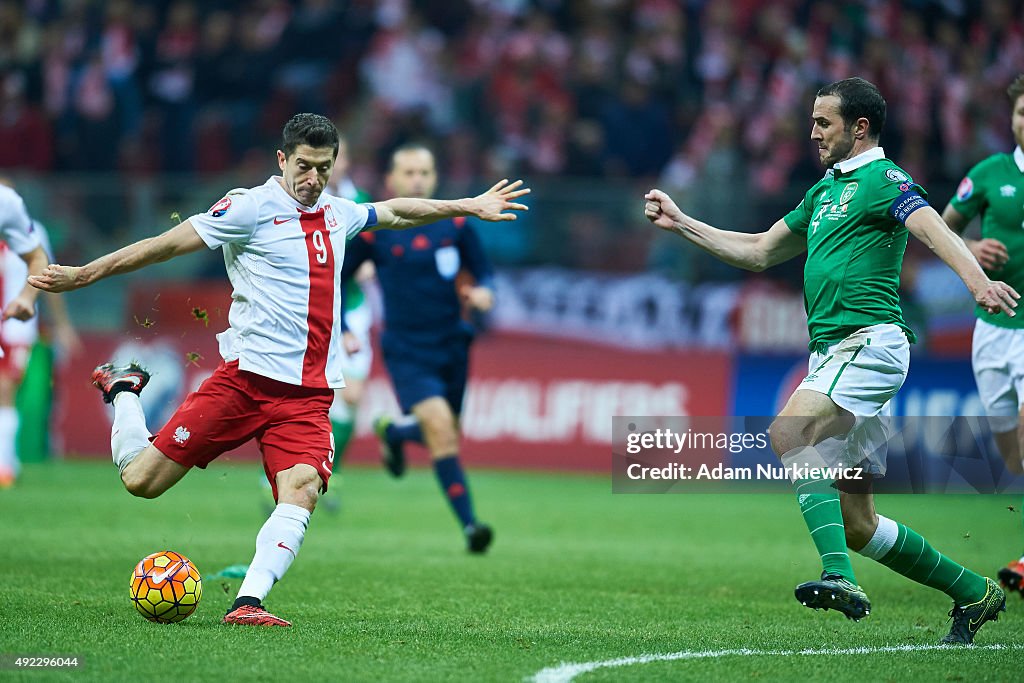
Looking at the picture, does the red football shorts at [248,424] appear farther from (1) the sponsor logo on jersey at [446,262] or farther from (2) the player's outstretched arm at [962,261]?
(1) the sponsor logo on jersey at [446,262]

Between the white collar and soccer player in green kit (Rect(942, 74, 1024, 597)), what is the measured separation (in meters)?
1.51

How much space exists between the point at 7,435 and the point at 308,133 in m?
7.91

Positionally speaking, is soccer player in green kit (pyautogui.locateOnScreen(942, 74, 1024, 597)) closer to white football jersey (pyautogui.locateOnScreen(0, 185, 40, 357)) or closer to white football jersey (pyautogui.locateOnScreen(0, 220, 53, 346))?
white football jersey (pyautogui.locateOnScreen(0, 185, 40, 357))

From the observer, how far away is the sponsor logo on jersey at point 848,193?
6.22m

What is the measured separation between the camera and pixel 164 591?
597 centimetres

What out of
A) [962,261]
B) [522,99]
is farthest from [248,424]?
[522,99]

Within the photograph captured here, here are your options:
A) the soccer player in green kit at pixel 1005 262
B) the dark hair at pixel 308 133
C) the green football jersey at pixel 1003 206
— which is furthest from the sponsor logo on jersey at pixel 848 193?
the dark hair at pixel 308 133

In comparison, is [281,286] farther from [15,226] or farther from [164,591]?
[15,226]

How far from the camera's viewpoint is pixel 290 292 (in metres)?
6.29

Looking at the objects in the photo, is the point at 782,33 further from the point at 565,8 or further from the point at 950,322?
the point at 950,322

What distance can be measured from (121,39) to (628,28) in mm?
7191

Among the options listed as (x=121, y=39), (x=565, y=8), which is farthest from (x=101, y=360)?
(x=565, y=8)

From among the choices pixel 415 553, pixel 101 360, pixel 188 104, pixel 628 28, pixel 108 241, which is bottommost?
pixel 415 553

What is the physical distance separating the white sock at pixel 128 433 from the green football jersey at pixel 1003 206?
179 inches
